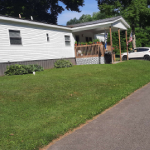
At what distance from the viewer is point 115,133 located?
Result: 13.1 ft

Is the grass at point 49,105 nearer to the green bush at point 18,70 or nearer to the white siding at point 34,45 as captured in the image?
the green bush at point 18,70

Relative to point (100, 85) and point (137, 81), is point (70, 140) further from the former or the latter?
point (137, 81)

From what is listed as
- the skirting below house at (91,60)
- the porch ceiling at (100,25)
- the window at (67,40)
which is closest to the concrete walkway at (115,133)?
the skirting below house at (91,60)

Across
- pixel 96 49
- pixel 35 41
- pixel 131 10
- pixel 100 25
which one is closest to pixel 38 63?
pixel 35 41

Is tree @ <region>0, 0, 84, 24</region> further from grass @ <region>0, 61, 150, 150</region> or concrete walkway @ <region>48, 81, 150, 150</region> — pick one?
concrete walkway @ <region>48, 81, 150, 150</region>

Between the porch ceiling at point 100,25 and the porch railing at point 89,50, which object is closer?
the porch ceiling at point 100,25

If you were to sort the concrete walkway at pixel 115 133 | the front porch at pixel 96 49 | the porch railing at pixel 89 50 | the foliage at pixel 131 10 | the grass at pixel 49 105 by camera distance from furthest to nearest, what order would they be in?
the foliage at pixel 131 10 < the porch railing at pixel 89 50 < the front porch at pixel 96 49 < the grass at pixel 49 105 < the concrete walkway at pixel 115 133

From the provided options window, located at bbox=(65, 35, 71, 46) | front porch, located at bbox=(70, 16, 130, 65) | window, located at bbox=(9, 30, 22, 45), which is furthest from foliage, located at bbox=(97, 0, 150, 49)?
window, located at bbox=(9, 30, 22, 45)

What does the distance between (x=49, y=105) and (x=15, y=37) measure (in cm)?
807

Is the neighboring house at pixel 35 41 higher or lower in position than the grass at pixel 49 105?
higher

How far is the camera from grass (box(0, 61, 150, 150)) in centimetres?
399

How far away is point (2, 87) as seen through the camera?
7.73 meters

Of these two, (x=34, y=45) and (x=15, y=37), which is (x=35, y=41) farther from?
(x=15, y=37)

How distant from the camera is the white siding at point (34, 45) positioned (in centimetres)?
1184
